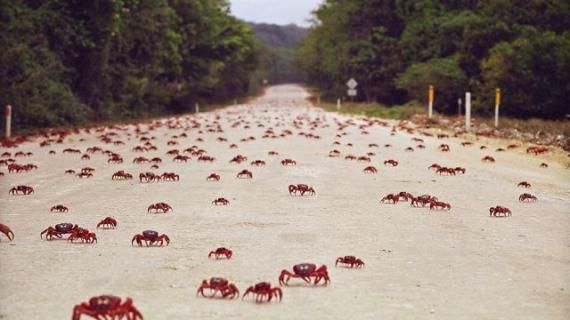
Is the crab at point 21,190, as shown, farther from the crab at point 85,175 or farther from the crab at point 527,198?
the crab at point 527,198

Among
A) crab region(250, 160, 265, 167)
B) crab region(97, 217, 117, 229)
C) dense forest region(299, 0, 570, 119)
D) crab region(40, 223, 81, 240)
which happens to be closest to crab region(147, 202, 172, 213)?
crab region(97, 217, 117, 229)

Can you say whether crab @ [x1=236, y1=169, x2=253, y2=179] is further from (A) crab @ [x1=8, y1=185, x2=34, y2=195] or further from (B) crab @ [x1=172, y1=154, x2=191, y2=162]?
(A) crab @ [x1=8, y1=185, x2=34, y2=195]

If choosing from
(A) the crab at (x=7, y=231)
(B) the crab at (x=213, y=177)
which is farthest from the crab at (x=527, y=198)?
(A) the crab at (x=7, y=231)

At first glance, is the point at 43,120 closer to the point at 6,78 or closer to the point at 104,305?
the point at 6,78

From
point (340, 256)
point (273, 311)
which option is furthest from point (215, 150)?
point (273, 311)

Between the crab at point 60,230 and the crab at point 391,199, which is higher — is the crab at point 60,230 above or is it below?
above

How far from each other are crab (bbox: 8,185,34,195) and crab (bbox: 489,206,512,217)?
6159mm

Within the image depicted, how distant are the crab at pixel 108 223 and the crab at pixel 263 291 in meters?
3.18

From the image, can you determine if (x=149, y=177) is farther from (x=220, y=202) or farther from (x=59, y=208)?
(x=59, y=208)

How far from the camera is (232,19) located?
7038 cm

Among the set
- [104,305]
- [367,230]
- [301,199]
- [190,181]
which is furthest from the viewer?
[190,181]

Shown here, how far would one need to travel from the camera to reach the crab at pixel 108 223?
835 cm

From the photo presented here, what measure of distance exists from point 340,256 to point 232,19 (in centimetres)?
6484

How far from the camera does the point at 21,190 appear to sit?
1112 cm
